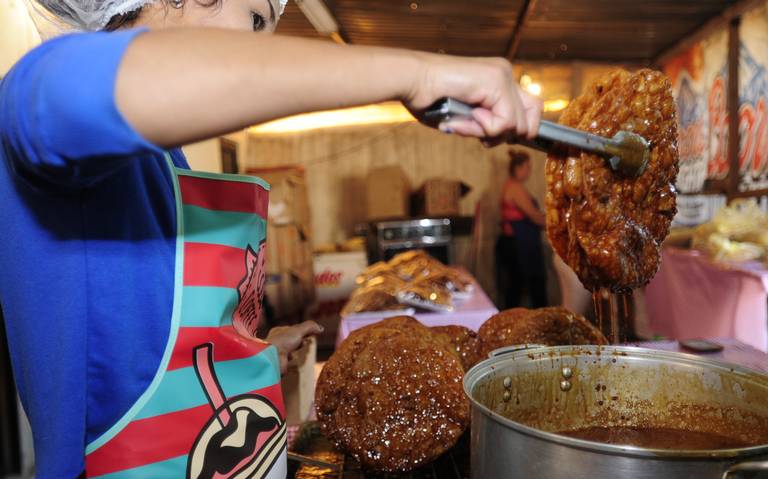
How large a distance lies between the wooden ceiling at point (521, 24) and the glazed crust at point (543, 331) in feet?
16.0

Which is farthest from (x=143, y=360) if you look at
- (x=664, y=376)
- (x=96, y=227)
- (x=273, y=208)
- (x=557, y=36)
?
(x=557, y=36)

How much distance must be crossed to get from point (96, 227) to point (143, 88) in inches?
17.8

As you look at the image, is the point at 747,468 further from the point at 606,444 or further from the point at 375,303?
the point at 375,303

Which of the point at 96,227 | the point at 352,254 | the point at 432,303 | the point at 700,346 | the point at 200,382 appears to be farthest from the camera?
the point at 352,254

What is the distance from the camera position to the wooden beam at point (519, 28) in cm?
666

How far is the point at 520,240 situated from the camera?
26.9 feet

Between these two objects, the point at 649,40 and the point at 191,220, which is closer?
the point at 191,220

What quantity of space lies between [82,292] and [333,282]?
22.2 feet

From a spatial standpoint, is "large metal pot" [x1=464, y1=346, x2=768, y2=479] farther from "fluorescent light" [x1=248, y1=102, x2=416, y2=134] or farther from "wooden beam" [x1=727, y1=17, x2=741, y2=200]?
"fluorescent light" [x1=248, y1=102, x2=416, y2=134]

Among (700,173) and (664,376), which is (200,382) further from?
(700,173)

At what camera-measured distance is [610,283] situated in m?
1.58

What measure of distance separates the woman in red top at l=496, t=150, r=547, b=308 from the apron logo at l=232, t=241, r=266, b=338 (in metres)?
6.92

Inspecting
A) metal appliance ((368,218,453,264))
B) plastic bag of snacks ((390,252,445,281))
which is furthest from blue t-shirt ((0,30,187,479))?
metal appliance ((368,218,453,264))

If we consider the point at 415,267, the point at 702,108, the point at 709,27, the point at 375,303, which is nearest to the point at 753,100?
the point at 702,108
